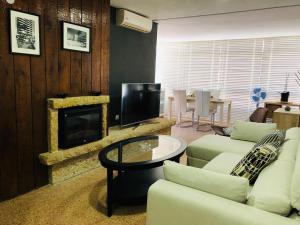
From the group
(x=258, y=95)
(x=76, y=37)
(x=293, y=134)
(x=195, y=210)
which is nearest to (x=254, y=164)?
(x=195, y=210)

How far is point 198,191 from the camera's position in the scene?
1521 mm

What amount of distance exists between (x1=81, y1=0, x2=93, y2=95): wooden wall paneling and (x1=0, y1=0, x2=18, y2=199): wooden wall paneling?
3.09ft

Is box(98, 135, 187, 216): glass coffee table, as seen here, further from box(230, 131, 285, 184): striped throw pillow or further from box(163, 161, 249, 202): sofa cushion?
box(230, 131, 285, 184): striped throw pillow

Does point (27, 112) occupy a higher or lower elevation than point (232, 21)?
lower

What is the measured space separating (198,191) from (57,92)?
208cm

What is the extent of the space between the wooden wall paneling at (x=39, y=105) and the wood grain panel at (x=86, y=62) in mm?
579

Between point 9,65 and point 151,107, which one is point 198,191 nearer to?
point 9,65

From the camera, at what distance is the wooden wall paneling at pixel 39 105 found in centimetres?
260

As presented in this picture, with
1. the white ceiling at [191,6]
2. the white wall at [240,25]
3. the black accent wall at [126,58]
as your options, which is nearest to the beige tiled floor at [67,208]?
the black accent wall at [126,58]

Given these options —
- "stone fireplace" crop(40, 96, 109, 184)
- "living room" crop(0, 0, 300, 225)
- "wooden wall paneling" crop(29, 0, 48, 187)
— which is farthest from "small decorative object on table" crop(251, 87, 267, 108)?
"wooden wall paneling" crop(29, 0, 48, 187)

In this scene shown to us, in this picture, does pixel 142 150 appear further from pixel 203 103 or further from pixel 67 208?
pixel 203 103

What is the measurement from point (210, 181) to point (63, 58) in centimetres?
225

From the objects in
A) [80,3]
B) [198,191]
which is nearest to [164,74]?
[80,3]

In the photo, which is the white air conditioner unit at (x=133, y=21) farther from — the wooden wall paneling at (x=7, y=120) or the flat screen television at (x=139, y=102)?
the wooden wall paneling at (x=7, y=120)
